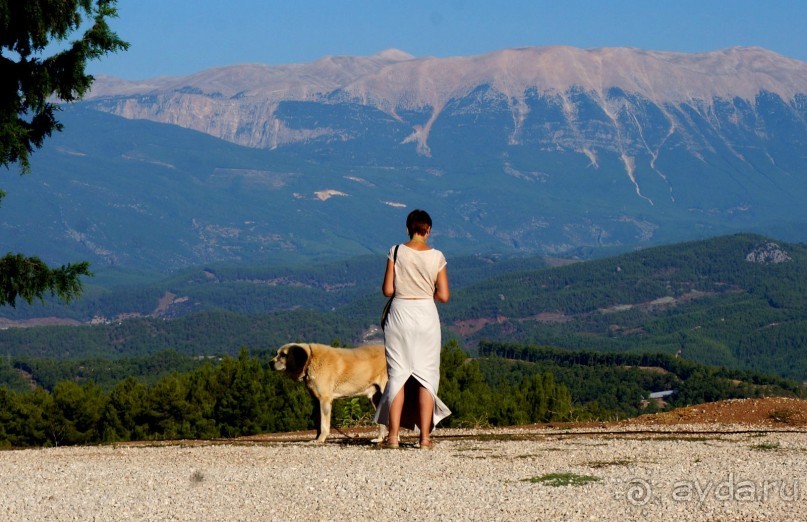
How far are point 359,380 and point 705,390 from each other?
106 m

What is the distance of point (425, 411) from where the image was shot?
19.2 m

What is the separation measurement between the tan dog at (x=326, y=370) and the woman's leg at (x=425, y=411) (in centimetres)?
253

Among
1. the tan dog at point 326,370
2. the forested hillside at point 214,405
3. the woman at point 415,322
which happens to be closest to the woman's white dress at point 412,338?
the woman at point 415,322

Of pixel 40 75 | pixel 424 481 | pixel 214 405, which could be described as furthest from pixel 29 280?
pixel 214 405

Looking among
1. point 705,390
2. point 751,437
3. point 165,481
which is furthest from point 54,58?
point 705,390

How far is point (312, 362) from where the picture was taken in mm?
21562

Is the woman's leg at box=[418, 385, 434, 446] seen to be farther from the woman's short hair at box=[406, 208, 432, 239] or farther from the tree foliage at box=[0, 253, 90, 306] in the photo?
the tree foliage at box=[0, 253, 90, 306]

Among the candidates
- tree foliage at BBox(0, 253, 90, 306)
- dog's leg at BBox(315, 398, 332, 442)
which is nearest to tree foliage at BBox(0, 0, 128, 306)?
tree foliage at BBox(0, 253, 90, 306)

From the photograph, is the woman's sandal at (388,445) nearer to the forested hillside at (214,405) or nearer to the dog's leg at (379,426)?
the dog's leg at (379,426)

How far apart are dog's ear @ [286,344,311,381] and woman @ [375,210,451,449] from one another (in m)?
2.52

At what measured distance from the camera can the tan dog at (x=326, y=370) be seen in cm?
2148

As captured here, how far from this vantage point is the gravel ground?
14203 millimetres

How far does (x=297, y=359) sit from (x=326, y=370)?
49 cm

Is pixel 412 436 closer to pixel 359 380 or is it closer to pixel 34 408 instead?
pixel 359 380
